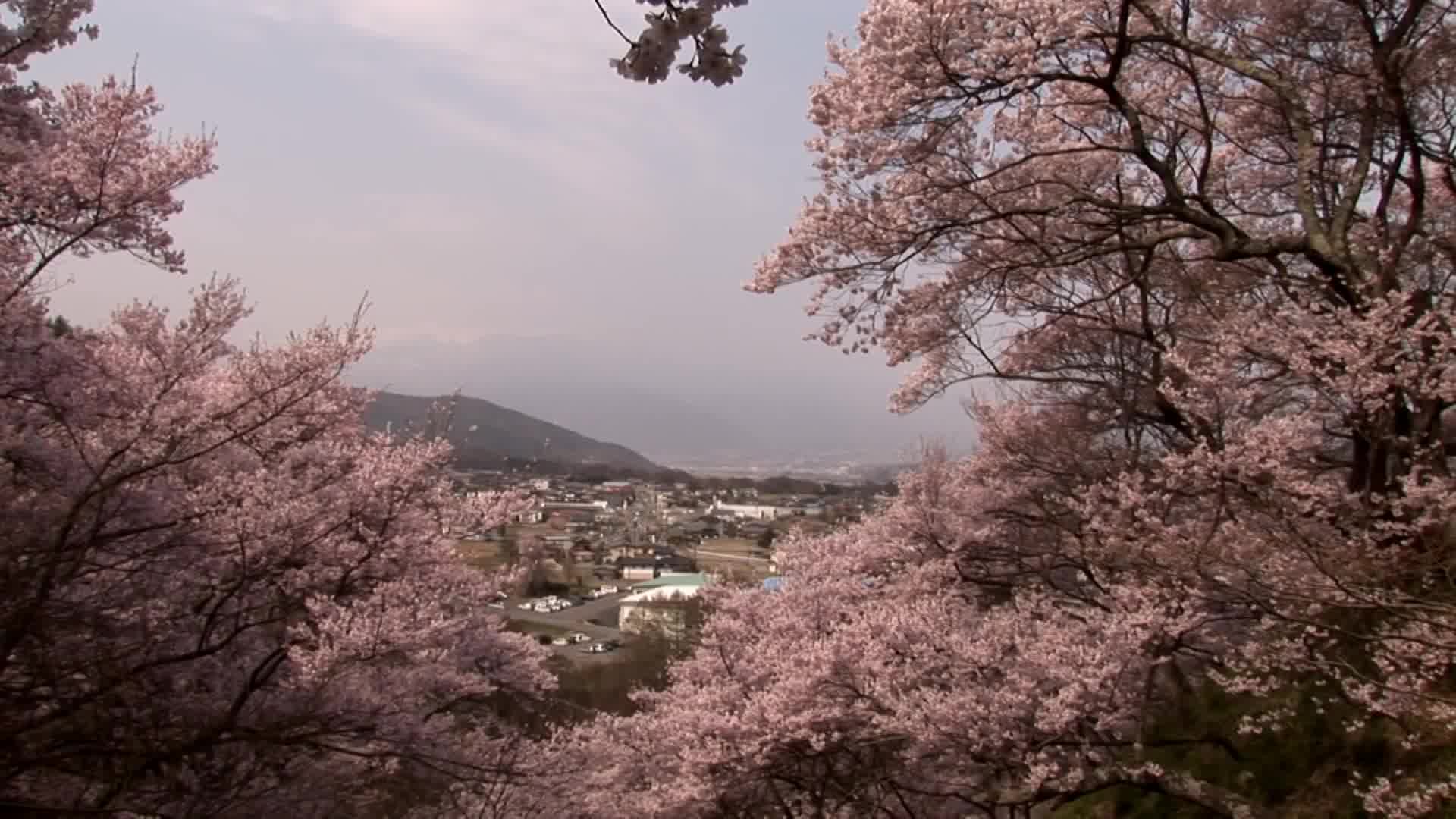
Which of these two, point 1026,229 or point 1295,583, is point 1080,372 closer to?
point 1026,229

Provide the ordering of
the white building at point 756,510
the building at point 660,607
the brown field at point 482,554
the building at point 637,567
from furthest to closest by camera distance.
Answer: the building at point 637,567 → the white building at point 756,510 → the building at point 660,607 → the brown field at point 482,554

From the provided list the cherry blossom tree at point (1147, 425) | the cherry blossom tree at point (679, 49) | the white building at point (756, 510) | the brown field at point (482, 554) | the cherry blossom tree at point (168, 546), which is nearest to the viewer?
the cherry blossom tree at point (679, 49)

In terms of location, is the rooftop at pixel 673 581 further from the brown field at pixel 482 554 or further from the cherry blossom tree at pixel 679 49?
the cherry blossom tree at pixel 679 49

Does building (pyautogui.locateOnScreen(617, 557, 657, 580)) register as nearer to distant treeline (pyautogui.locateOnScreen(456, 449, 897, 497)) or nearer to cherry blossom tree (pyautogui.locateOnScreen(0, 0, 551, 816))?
distant treeline (pyautogui.locateOnScreen(456, 449, 897, 497))

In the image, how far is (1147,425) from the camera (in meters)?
9.72

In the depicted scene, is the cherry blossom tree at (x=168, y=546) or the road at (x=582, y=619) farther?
the road at (x=582, y=619)

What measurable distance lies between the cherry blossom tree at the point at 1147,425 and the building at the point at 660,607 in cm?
1350

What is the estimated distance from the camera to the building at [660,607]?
2664cm

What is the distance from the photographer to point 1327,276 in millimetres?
6980

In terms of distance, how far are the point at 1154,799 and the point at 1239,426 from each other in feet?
12.4

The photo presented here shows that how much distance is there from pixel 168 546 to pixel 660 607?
82.3ft

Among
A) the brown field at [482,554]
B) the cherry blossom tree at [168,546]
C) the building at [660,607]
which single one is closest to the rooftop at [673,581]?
the building at [660,607]

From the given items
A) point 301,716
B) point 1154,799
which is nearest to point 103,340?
point 301,716

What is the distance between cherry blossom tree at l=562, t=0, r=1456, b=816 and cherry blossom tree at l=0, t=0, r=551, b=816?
367 cm
